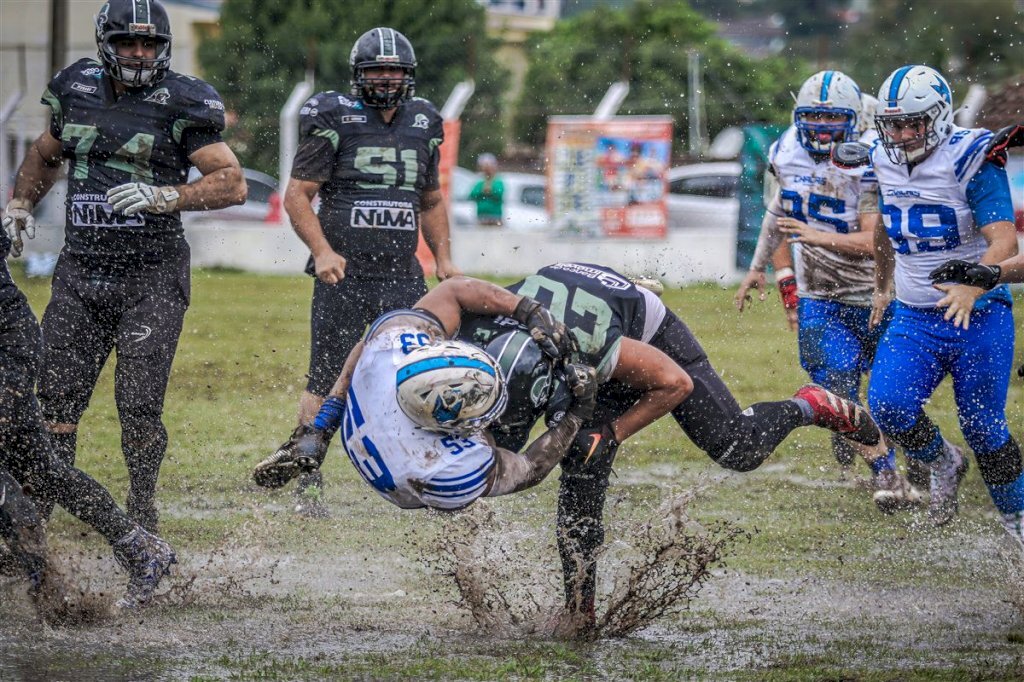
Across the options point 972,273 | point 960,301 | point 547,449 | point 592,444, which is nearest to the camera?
point 547,449

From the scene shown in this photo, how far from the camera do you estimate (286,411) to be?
31.2ft

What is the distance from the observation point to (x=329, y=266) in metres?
6.88

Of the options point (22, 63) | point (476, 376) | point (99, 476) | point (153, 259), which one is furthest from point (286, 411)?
point (22, 63)

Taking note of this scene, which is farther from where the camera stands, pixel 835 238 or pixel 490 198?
pixel 490 198

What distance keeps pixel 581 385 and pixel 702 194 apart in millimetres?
16570

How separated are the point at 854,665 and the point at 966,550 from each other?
183 centimetres

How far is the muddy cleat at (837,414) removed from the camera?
584 cm

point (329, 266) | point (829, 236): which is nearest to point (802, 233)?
point (829, 236)

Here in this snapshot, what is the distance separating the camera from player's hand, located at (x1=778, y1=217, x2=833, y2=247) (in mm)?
7414

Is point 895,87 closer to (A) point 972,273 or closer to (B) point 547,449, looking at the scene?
(A) point 972,273

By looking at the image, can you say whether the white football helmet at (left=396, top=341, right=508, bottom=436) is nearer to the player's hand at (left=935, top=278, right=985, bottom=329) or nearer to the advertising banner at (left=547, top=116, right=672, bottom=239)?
the player's hand at (left=935, top=278, right=985, bottom=329)

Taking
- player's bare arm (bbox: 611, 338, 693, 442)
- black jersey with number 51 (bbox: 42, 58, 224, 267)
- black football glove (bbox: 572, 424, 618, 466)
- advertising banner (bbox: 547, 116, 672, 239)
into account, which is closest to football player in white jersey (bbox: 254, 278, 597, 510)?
black football glove (bbox: 572, 424, 618, 466)

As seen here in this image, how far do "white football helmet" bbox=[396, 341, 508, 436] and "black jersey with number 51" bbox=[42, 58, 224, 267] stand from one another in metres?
2.14

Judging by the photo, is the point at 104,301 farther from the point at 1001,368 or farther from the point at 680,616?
the point at 1001,368
